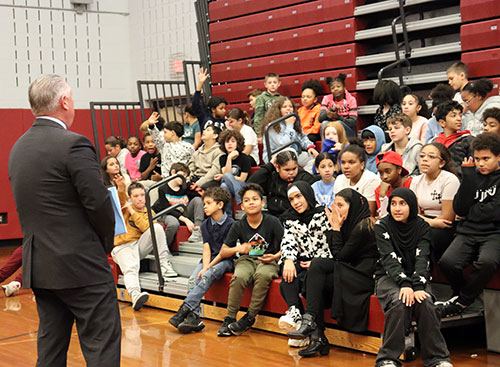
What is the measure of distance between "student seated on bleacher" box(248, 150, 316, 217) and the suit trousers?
3180 mm

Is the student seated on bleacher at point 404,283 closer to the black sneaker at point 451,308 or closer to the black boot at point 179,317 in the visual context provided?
the black sneaker at point 451,308

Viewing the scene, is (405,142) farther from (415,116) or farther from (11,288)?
(11,288)

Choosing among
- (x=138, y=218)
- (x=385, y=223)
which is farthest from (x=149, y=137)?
(x=385, y=223)

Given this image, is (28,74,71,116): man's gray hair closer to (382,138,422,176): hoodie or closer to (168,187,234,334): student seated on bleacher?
(168,187,234,334): student seated on bleacher

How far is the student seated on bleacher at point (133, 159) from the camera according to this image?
351 inches

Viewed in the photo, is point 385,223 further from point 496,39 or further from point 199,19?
point 199,19

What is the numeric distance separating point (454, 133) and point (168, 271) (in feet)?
9.53

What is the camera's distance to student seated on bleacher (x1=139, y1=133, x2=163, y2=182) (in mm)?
8664

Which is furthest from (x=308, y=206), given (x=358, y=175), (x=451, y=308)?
(x=451, y=308)

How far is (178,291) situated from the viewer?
6098 mm

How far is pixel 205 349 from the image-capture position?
15.7 feet

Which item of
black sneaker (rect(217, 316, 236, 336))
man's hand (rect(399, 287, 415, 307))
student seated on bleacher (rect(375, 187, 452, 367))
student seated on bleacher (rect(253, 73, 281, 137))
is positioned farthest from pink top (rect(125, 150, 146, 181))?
man's hand (rect(399, 287, 415, 307))

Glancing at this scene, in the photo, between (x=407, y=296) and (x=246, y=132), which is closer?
(x=407, y=296)

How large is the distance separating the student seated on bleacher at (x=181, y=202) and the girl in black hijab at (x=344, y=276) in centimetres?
236
